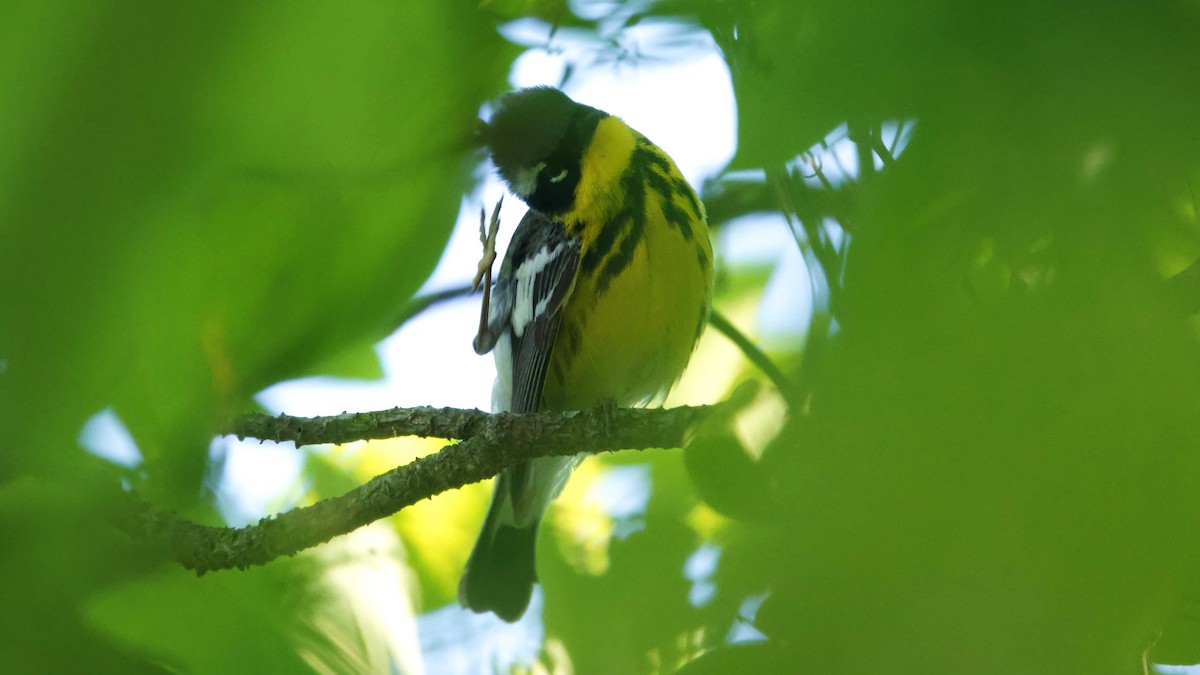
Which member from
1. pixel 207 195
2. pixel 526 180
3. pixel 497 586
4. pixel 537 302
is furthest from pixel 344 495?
pixel 537 302

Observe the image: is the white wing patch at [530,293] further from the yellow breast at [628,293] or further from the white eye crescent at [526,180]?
the white eye crescent at [526,180]

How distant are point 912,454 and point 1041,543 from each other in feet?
0.08

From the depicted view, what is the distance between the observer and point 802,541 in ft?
0.63

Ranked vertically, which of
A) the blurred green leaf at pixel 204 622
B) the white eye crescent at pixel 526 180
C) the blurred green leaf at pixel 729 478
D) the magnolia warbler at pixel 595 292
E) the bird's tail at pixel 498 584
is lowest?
the blurred green leaf at pixel 729 478

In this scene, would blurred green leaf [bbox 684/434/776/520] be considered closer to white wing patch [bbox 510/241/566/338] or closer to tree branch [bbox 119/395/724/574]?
tree branch [bbox 119/395/724/574]

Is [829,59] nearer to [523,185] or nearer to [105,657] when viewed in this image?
[105,657]

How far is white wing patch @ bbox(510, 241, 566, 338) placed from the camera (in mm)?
1263

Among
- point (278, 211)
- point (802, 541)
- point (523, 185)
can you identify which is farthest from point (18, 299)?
point (523, 185)

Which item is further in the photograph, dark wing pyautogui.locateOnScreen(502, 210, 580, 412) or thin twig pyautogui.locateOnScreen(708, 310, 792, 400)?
dark wing pyautogui.locateOnScreen(502, 210, 580, 412)

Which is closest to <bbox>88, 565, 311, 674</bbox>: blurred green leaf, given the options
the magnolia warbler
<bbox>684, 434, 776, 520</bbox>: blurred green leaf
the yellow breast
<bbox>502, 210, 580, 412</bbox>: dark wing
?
<bbox>684, 434, 776, 520</bbox>: blurred green leaf

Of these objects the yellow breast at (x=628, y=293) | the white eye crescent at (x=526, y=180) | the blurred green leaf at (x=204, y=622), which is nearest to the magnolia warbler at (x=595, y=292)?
the yellow breast at (x=628, y=293)

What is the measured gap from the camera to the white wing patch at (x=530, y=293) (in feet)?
4.14

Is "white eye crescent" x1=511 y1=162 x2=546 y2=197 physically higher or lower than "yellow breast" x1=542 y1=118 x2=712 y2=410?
lower

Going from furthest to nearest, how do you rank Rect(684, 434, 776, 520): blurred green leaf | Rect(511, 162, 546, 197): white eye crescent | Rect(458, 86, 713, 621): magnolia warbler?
1. Rect(458, 86, 713, 621): magnolia warbler
2. Rect(511, 162, 546, 197): white eye crescent
3. Rect(684, 434, 776, 520): blurred green leaf
